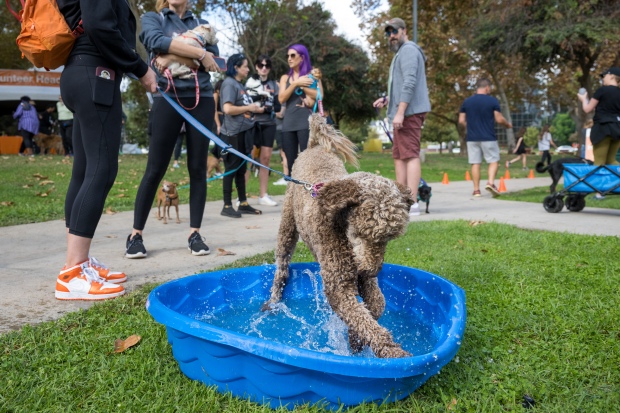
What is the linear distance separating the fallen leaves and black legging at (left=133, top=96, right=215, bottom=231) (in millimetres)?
1854

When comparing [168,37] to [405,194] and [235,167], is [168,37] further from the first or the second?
[235,167]

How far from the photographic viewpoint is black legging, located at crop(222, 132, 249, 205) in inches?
279

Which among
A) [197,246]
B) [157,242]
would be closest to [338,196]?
[197,246]

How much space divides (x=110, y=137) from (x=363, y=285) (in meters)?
1.99

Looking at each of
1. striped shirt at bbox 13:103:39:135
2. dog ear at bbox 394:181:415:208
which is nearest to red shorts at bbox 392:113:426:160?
dog ear at bbox 394:181:415:208

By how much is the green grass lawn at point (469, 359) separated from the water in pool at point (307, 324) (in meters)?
A: 0.36

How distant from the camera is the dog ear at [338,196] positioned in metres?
2.33

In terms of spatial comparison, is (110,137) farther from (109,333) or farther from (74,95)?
(109,333)

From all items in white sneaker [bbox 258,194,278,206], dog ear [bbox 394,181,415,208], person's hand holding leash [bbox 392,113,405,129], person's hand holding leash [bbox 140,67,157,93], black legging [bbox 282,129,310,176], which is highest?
person's hand holding leash [bbox 140,67,157,93]

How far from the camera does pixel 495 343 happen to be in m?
2.80

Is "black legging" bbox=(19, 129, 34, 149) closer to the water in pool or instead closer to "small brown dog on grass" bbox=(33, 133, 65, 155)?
"small brown dog on grass" bbox=(33, 133, 65, 155)

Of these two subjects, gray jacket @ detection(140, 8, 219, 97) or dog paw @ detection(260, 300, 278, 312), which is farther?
gray jacket @ detection(140, 8, 219, 97)

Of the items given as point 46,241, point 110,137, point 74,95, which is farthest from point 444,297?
point 46,241

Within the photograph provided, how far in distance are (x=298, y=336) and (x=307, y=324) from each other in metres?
0.24
